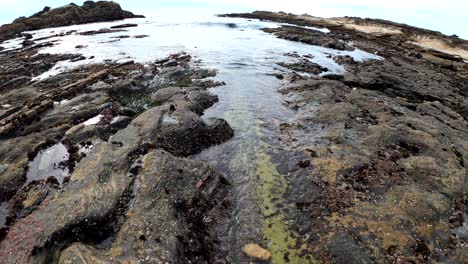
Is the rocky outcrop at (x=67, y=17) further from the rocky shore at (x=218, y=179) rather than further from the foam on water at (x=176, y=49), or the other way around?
the rocky shore at (x=218, y=179)

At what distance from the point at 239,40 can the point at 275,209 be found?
246ft

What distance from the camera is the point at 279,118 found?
33062mm

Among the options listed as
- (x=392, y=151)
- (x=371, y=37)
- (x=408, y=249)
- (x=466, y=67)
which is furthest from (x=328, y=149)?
(x=371, y=37)

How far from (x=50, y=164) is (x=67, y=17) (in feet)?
437

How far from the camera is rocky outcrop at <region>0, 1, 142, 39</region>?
385 ft

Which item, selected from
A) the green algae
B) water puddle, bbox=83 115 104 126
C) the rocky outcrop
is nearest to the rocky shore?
the green algae

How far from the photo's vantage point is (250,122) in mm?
31578

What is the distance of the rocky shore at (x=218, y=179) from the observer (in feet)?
53.6

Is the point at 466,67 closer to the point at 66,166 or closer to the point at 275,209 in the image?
the point at 275,209

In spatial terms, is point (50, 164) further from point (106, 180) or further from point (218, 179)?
point (218, 179)

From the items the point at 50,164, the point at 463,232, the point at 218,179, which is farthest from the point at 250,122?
the point at 463,232

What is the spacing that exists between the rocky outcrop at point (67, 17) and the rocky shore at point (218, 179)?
323 feet

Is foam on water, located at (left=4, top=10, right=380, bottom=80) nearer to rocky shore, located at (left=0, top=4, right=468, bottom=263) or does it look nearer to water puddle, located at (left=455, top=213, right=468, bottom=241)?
rocky shore, located at (left=0, top=4, right=468, bottom=263)

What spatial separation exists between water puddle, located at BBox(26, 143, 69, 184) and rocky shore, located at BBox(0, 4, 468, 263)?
0.14 metres
